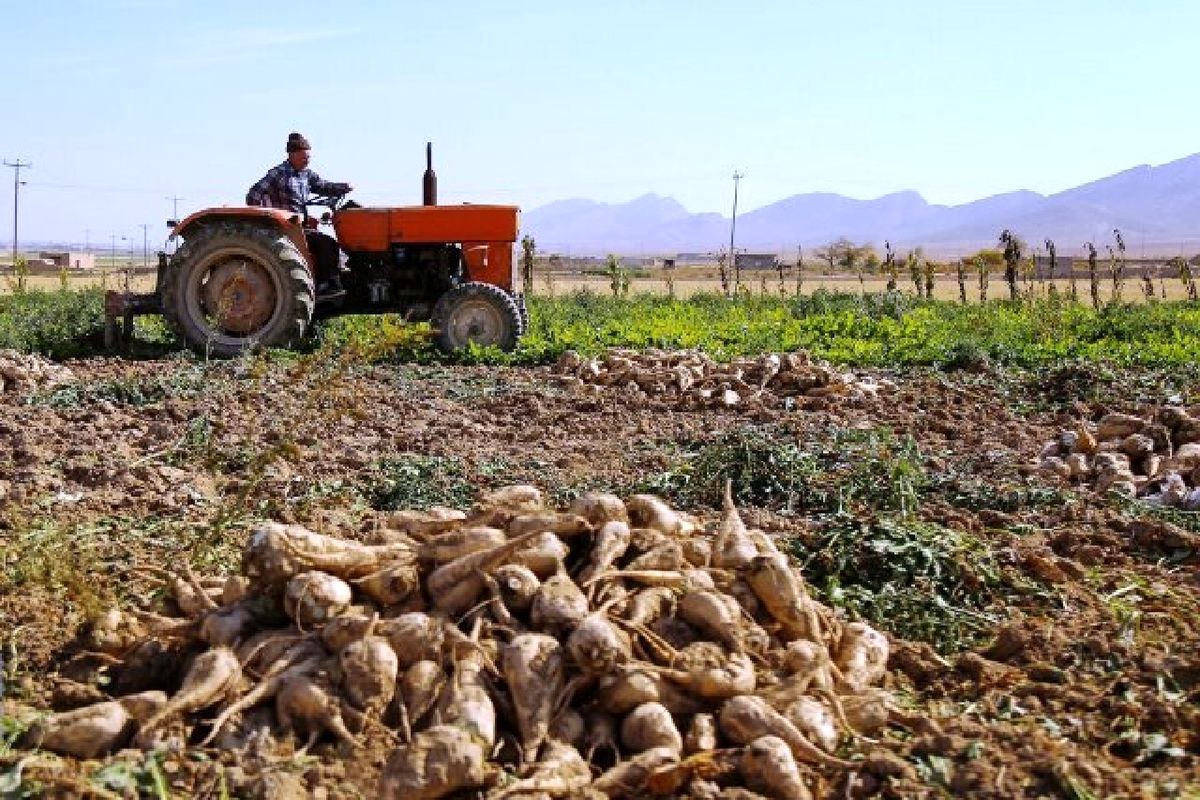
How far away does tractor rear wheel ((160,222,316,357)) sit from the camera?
12.0m

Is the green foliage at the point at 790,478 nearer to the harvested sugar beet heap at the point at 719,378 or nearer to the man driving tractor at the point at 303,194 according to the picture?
the harvested sugar beet heap at the point at 719,378

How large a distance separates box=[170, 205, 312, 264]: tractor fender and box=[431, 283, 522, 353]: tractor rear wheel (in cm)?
146

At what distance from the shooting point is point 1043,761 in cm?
340

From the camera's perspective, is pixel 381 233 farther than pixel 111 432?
Yes

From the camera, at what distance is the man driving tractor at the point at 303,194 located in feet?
40.0

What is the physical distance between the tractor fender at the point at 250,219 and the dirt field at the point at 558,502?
5.47ft

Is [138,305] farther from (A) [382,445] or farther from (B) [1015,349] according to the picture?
(B) [1015,349]

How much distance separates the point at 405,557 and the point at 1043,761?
1967 millimetres

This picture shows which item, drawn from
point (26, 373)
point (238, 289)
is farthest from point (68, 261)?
point (26, 373)

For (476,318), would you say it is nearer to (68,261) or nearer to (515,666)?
(515,666)

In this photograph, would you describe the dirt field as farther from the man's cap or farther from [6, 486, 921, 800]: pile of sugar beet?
the man's cap

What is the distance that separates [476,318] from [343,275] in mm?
1492

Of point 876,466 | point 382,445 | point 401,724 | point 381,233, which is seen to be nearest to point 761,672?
point 401,724

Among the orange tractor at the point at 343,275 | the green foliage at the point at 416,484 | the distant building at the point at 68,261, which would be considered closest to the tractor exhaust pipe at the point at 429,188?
the orange tractor at the point at 343,275
